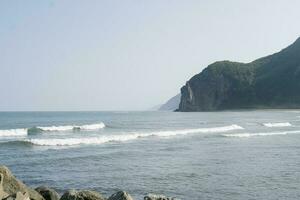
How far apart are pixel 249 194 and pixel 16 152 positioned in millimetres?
21402

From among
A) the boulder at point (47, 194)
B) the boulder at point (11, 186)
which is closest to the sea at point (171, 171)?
the boulder at point (47, 194)

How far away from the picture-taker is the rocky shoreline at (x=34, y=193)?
12266mm

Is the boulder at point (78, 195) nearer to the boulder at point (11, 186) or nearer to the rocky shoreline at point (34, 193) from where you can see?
the rocky shoreline at point (34, 193)

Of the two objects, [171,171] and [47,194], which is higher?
[47,194]

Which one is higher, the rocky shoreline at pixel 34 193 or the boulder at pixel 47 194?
the rocky shoreline at pixel 34 193

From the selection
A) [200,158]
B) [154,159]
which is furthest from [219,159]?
[154,159]

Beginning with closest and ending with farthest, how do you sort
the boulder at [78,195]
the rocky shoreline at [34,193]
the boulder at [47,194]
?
the rocky shoreline at [34,193], the boulder at [78,195], the boulder at [47,194]

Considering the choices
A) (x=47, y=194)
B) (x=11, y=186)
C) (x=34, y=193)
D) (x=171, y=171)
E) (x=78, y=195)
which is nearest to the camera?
(x=78, y=195)

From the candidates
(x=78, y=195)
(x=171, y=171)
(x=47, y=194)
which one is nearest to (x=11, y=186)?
(x=47, y=194)

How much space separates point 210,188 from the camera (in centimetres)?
1908

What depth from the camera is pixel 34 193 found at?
15.1 meters

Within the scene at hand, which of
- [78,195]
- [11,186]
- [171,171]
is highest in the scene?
[11,186]

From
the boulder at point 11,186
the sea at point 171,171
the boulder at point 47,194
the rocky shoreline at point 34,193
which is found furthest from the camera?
the sea at point 171,171

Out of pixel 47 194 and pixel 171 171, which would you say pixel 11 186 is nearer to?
pixel 47 194
